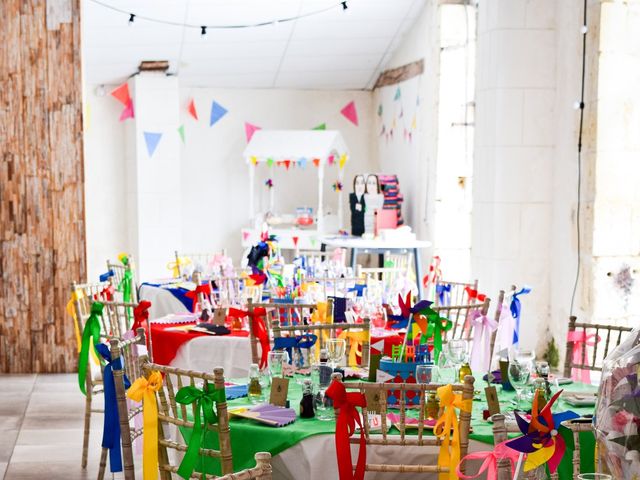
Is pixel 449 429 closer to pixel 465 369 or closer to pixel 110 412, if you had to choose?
pixel 465 369

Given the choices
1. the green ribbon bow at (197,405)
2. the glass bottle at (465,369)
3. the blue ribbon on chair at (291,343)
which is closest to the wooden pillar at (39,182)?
the blue ribbon on chair at (291,343)

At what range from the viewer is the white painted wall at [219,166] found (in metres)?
9.84

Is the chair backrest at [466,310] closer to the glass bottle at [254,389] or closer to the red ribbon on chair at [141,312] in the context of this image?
the glass bottle at [254,389]

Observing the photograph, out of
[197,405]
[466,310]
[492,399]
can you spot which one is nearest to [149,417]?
[197,405]

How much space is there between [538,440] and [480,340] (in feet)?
6.57

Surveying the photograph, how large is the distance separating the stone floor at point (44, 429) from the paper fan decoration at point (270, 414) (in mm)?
1734

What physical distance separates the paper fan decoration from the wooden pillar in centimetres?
374

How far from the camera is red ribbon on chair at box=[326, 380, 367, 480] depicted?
7.68 feet

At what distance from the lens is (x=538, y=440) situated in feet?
6.09

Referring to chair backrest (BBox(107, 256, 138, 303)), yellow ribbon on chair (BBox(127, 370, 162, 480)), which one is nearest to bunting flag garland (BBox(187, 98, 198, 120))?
chair backrest (BBox(107, 256, 138, 303))

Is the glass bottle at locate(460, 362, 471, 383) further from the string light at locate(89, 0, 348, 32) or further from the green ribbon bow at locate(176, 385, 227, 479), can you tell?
the string light at locate(89, 0, 348, 32)

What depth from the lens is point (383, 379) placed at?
3.16 m

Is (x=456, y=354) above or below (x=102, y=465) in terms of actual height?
above

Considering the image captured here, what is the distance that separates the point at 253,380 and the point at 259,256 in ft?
9.56
